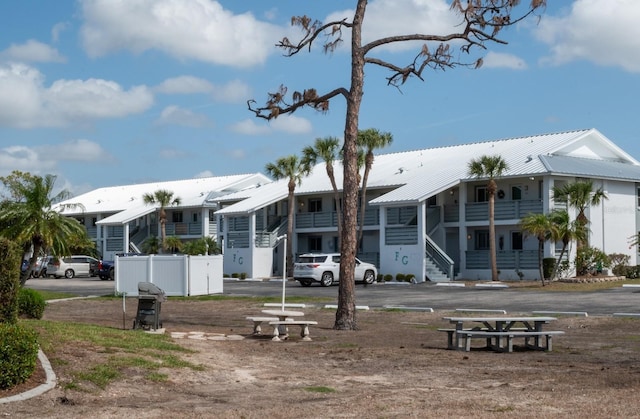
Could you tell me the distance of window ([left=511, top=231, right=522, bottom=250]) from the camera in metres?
47.6

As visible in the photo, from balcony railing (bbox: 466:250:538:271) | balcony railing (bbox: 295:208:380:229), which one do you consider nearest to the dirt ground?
balcony railing (bbox: 466:250:538:271)

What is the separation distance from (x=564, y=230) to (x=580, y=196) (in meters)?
3.65

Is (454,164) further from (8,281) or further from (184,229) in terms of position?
(8,281)

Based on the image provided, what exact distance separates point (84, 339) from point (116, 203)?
221 feet

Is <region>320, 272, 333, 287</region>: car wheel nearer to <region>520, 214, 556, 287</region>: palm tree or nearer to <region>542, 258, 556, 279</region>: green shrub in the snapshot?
<region>520, 214, 556, 287</region>: palm tree

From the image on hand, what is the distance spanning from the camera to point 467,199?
4966 cm

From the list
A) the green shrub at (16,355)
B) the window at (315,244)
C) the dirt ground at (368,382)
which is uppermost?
the window at (315,244)

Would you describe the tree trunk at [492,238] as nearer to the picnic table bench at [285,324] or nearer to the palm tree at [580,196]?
the palm tree at [580,196]

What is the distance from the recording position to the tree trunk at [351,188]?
21500 mm

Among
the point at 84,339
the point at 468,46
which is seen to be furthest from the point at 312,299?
the point at 84,339

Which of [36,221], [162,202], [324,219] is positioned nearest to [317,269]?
[324,219]

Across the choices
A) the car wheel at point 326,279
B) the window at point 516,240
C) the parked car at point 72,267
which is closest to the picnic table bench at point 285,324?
the car wheel at point 326,279

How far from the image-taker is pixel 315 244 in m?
58.9

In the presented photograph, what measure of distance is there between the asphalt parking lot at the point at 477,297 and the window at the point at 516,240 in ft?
23.7
